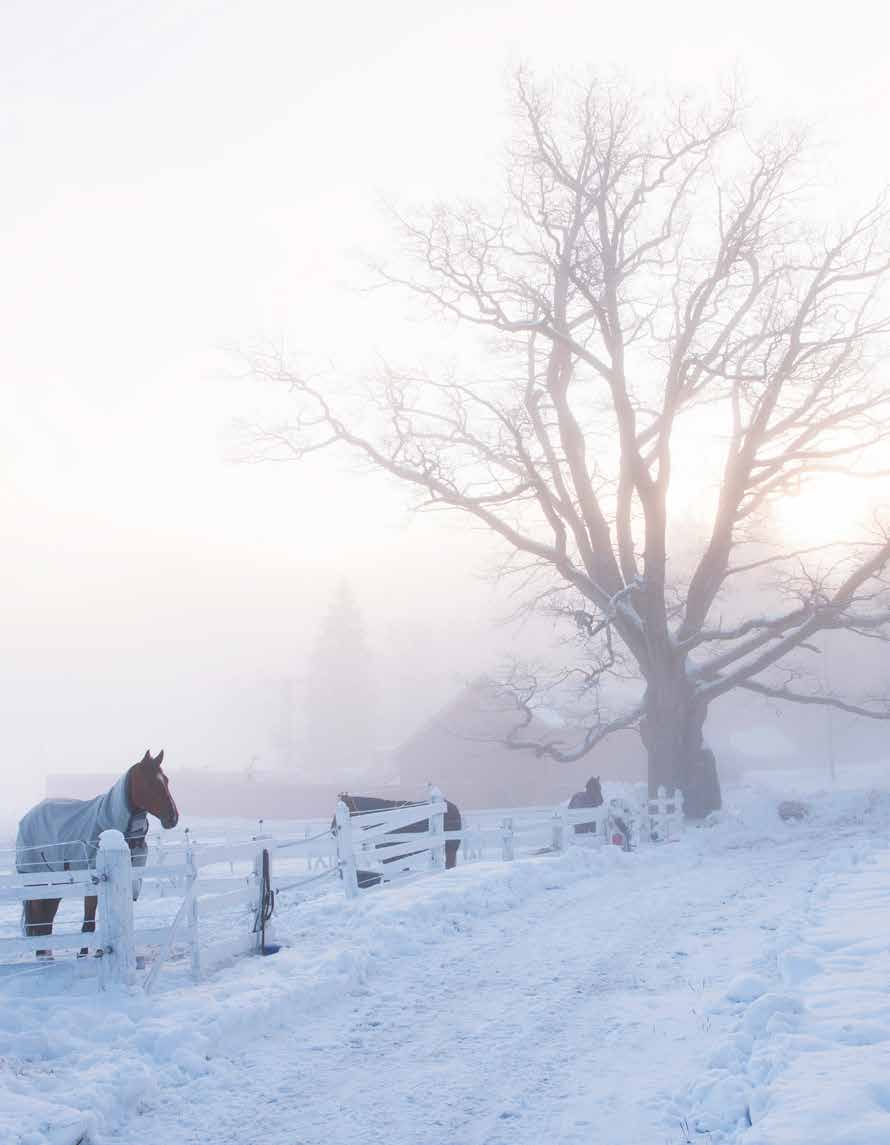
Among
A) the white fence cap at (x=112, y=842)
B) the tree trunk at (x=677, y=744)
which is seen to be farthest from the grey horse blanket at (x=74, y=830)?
the tree trunk at (x=677, y=744)

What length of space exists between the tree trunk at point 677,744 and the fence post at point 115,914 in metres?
18.6

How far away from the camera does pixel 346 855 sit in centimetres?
1312

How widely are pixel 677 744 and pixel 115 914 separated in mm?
19323

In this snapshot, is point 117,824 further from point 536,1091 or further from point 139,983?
point 536,1091

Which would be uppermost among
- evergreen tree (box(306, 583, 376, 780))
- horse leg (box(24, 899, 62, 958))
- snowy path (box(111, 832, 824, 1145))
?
evergreen tree (box(306, 583, 376, 780))

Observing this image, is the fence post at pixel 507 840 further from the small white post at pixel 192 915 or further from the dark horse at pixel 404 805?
the small white post at pixel 192 915

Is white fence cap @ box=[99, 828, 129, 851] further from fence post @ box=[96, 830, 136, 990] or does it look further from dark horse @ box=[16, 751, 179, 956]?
dark horse @ box=[16, 751, 179, 956]

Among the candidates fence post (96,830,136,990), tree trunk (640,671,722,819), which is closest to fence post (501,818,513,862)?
tree trunk (640,671,722,819)

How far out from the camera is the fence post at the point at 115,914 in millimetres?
8273

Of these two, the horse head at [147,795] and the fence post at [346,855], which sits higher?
the horse head at [147,795]

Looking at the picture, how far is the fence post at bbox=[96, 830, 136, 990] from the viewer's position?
8273 mm

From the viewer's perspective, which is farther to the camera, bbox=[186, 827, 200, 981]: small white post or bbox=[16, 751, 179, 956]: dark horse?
bbox=[16, 751, 179, 956]: dark horse

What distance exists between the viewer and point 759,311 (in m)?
25.0

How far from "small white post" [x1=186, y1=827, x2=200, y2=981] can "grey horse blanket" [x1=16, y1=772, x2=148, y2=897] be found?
51cm
